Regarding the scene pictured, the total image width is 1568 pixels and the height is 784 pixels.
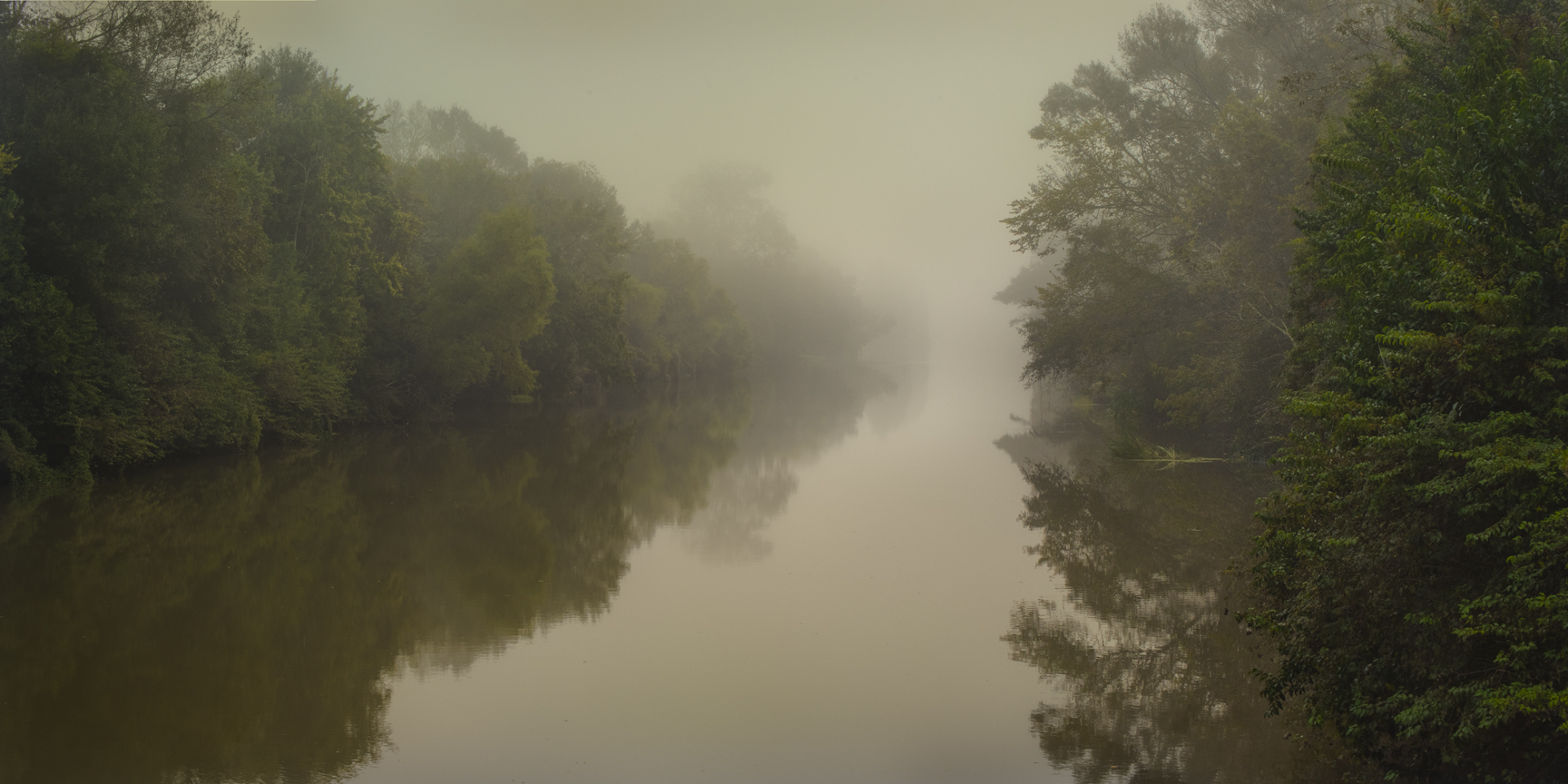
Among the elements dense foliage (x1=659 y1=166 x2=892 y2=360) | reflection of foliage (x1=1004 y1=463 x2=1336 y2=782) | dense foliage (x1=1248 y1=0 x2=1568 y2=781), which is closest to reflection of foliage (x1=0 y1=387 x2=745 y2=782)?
reflection of foliage (x1=1004 y1=463 x2=1336 y2=782)

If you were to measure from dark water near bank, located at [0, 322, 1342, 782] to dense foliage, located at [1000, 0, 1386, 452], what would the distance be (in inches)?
213

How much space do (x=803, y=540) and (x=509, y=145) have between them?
229 feet

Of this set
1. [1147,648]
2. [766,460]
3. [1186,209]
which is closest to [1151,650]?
[1147,648]

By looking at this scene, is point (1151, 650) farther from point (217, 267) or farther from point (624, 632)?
point (217, 267)

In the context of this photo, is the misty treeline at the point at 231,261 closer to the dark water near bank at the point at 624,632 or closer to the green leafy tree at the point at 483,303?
the green leafy tree at the point at 483,303

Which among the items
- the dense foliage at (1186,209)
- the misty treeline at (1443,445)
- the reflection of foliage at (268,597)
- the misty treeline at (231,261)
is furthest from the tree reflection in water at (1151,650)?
the misty treeline at (231,261)

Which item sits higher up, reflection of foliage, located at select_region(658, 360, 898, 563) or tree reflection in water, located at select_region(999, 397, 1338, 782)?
reflection of foliage, located at select_region(658, 360, 898, 563)

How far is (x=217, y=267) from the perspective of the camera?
21.1 meters

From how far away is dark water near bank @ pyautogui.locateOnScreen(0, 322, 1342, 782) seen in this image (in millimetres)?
6762

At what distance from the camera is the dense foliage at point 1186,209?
23.0 m

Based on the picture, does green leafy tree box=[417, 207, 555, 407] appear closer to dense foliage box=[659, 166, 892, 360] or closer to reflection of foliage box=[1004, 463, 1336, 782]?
reflection of foliage box=[1004, 463, 1336, 782]

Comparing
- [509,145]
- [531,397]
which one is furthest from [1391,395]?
[509,145]

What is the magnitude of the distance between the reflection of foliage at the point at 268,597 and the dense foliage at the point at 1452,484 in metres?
5.68

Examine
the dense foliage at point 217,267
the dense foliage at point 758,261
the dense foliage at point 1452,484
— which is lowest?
the dense foliage at point 1452,484
